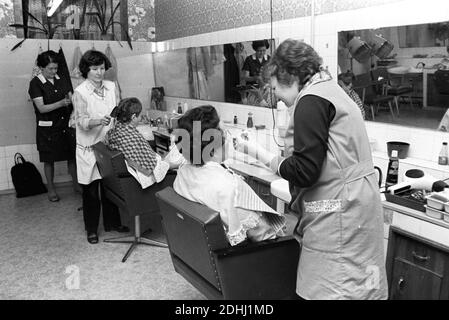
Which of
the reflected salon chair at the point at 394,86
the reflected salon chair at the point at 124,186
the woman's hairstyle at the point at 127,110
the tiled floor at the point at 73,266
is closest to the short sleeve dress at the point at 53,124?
the tiled floor at the point at 73,266

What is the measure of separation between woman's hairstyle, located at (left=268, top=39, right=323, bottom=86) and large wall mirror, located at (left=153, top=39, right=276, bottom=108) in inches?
64.9

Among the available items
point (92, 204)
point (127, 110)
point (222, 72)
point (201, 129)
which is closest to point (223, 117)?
point (222, 72)

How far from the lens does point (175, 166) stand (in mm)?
3041

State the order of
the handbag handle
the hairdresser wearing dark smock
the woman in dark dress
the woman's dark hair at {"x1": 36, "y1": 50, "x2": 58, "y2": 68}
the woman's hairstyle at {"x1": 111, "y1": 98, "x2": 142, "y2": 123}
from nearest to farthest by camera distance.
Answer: the hairdresser wearing dark smock < the woman's hairstyle at {"x1": 111, "y1": 98, "x2": 142, "y2": 123} < the woman's dark hair at {"x1": 36, "y1": 50, "x2": 58, "y2": 68} < the woman in dark dress < the handbag handle

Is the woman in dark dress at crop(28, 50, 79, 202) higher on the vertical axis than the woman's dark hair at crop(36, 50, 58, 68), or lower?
lower

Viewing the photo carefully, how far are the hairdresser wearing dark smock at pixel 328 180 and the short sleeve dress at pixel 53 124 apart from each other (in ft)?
10.9

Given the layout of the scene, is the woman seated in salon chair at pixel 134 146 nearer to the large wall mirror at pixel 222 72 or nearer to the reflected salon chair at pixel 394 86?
the large wall mirror at pixel 222 72

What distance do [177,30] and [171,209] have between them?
337 cm

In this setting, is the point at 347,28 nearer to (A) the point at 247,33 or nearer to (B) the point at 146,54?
(A) the point at 247,33

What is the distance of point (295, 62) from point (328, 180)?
39 centimetres

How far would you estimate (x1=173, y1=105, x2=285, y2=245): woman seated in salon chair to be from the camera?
175 centimetres

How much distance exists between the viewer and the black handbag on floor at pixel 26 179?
4582 mm

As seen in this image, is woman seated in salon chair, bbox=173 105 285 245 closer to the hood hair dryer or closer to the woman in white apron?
the hood hair dryer

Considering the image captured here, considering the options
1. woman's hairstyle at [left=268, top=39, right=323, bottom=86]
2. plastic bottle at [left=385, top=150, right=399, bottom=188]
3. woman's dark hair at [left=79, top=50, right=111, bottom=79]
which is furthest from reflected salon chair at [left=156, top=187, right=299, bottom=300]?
woman's dark hair at [left=79, top=50, right=111, bottom=79]
